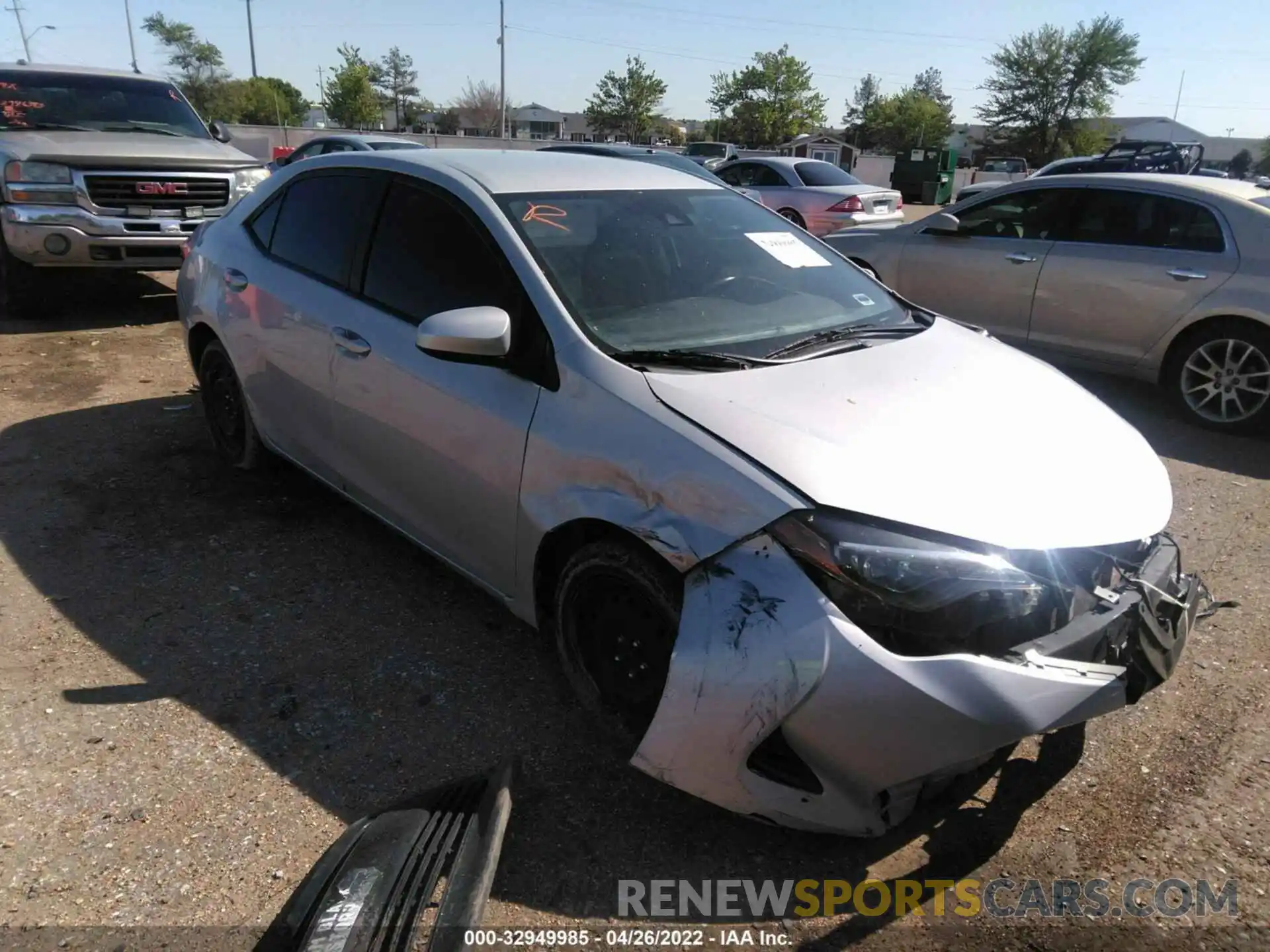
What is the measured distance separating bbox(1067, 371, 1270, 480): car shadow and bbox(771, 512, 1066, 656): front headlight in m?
4.19

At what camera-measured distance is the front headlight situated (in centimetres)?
212

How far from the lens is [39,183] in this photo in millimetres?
7715

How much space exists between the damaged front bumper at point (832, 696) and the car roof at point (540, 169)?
5.91 ft

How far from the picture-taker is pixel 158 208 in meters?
8.19

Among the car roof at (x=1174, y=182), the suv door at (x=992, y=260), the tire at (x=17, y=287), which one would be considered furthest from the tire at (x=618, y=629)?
the tire at (x=17, y=287)

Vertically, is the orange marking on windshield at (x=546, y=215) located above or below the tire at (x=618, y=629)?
above

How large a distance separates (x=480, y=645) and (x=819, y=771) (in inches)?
62.7

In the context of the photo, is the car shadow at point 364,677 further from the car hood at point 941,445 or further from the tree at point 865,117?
the tree at point 865,117

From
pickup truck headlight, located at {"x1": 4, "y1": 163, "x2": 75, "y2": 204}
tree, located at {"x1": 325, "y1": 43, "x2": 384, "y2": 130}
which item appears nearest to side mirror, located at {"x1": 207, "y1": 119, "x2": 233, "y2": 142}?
pickup truck headlight, located at {"x1": 4, "y1": 163, "x2": 75, "y2": 204}

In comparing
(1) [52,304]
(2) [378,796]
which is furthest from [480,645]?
(1) [52,304]

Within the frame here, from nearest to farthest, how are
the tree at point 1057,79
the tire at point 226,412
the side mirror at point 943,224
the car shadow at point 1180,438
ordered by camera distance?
the tire at point 226,412 < the car shadow at point 1180,438 < the side mirror at point 943,224 < the tree at point 1057,79

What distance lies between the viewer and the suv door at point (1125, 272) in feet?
20.2

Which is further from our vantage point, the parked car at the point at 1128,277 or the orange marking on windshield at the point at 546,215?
the parked car at the point at 1128,277

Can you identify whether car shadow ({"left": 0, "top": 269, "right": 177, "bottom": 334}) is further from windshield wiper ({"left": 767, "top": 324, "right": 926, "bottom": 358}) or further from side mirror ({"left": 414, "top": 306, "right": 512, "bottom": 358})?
windshield wiper ({"left": 767, "top": 324, "right": 926, "bottom": 358})
